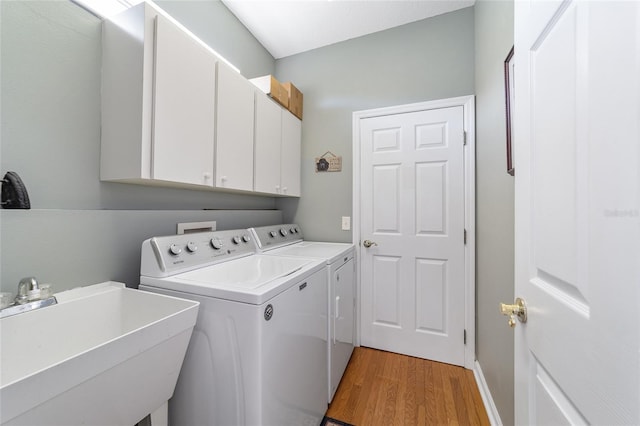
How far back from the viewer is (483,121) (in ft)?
5.61

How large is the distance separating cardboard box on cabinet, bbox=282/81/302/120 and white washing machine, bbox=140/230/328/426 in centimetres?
157

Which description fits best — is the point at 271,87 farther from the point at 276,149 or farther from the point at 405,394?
the point at 405,394

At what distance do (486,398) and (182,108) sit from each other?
2.50 metres

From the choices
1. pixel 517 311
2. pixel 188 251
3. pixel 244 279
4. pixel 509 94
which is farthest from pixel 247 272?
pixel 509 94

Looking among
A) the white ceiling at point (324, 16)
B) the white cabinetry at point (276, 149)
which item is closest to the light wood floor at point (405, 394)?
the white cabinetry at point (276, 149)

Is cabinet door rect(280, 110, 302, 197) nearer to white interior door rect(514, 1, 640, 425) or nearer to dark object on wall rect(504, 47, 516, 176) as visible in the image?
dark object on wall rect(504, 47, 516, 176)

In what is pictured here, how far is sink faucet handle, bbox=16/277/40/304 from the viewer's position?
0.86m

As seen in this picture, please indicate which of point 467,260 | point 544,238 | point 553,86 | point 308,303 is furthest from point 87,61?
point 467,260

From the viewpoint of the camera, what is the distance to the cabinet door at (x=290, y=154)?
86.5 inches

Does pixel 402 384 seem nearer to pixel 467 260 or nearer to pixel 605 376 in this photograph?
pixel 467 260

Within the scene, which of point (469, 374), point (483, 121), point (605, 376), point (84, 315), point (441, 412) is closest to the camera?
point (605, 376)

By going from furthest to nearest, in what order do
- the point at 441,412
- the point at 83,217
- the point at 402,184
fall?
1. the point at 402,184
2. the point at 441,412
3. the point at 83,217

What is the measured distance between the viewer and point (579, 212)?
468 millimetres

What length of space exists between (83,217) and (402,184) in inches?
82.4
